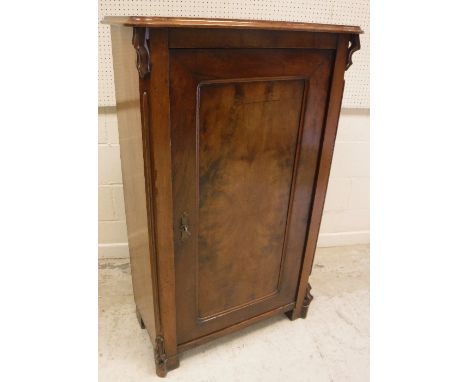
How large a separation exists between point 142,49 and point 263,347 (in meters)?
1.11

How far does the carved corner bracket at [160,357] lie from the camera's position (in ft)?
4.00

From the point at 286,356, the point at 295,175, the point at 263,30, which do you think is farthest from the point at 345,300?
the point at 263,30

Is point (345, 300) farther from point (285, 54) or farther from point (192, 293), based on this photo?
point (285, 54)

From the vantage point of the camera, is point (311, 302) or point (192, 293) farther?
point (311, 302)

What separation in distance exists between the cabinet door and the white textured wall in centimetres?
63

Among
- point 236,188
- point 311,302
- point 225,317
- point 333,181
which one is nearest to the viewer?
point 236,188

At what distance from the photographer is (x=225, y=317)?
4.35 ft

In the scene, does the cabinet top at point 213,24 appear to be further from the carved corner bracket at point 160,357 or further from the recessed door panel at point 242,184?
the carved corner bracket at point 160,357

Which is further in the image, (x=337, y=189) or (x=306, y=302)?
(x=337, y=189)

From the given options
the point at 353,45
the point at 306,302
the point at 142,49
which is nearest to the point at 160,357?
the point at 306,302

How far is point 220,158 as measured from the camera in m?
1.04

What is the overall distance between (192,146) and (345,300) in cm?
109

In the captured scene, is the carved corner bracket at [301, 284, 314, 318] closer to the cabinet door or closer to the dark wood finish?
the cabinet door

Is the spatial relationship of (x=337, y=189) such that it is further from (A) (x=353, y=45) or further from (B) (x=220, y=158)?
(B) (x=220, y=158)
